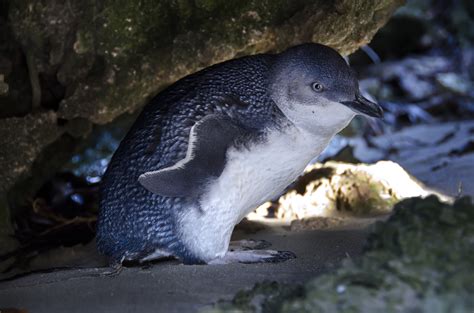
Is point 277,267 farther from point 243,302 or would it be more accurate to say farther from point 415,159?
point 415,159

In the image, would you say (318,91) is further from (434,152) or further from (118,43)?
(434,152)

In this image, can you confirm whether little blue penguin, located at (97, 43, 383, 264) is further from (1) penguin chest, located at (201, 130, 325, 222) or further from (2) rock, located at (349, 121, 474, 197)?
(2) rock, located at (349, 121, 474, 197)

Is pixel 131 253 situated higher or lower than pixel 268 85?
lower

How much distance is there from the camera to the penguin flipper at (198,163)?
2543mm

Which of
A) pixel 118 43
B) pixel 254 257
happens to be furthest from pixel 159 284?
pixel 118 43

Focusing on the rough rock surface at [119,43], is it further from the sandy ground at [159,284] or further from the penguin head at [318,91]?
the sandy ground at [159,284]

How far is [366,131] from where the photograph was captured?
6.09 meters

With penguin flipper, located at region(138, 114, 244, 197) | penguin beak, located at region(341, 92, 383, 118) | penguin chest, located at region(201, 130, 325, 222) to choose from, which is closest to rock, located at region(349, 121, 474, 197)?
penguin beak, located at region(341, 92, 383, 118)

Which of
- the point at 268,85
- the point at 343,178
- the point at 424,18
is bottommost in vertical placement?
the point at 343,178

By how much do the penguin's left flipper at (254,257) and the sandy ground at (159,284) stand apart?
0.17 feet

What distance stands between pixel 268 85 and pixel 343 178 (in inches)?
39.5

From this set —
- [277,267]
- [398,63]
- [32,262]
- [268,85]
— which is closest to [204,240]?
[277,267]

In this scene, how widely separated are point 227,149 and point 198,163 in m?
0.12

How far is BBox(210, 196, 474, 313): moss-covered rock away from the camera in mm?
1647
